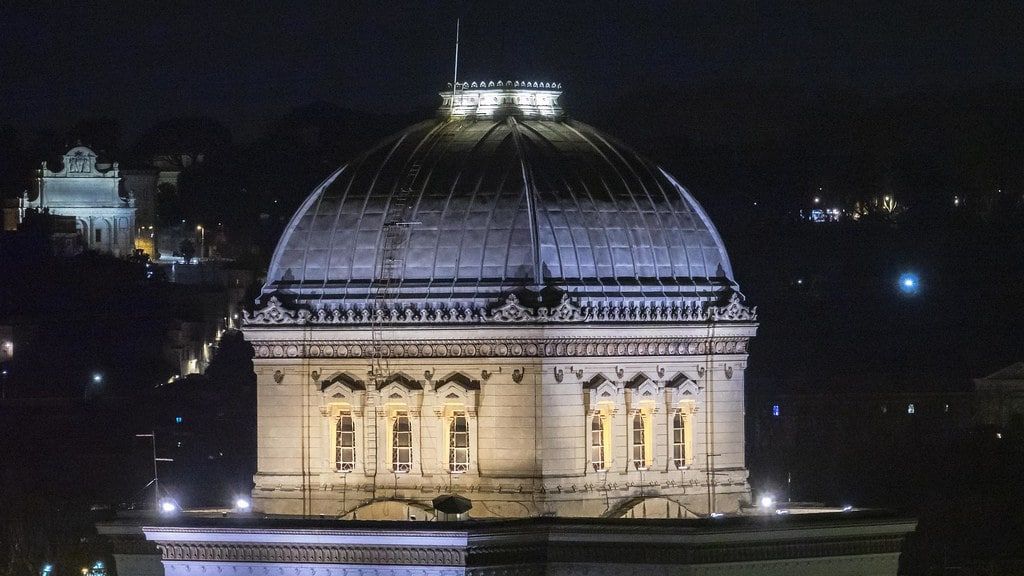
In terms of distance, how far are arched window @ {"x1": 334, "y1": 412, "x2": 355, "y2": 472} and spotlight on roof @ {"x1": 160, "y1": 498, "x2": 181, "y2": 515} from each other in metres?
3.44

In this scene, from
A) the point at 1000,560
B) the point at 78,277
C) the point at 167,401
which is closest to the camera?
the point at 1000,560

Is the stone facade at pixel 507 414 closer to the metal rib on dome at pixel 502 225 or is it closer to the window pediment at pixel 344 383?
the window pediment at pixel 344 383

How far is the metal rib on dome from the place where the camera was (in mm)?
66875

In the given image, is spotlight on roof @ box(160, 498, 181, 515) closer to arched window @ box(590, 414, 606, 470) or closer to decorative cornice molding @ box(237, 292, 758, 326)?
decorative cornice molding @ box(237, 292, 758, 326)

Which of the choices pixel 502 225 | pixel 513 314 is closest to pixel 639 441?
pixel 513 314

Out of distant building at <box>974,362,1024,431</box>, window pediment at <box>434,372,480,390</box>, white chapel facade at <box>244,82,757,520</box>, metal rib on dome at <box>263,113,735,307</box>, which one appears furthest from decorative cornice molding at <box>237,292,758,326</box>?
distant building at <box>974,362,1024,431</box>

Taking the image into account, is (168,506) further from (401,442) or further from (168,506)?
(401,442)

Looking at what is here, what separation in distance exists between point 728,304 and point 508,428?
17.5ft

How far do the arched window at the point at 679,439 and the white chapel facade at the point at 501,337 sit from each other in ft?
0.14

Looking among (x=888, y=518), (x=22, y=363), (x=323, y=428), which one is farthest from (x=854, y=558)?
(x=22, y=363)

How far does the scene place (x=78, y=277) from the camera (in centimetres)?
18012

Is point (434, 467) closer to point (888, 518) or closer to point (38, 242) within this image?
point (888, 518)

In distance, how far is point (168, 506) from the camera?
70.4 m

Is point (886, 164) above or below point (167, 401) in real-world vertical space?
above
